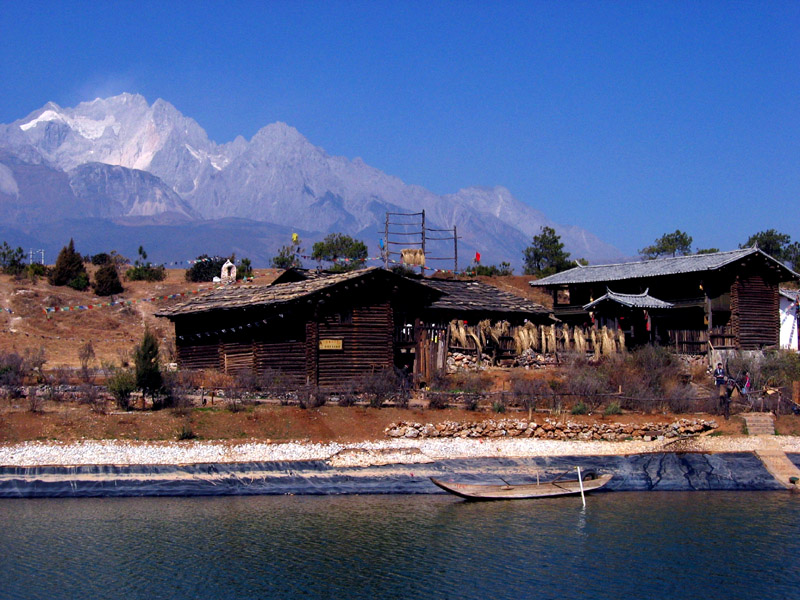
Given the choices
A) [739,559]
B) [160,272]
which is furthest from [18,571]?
[160,272]

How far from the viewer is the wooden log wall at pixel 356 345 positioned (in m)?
39.2

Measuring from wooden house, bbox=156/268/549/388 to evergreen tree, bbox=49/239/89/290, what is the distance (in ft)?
104

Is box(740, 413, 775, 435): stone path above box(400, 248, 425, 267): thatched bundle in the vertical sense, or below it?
below

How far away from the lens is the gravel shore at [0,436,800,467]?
2998 centimetres

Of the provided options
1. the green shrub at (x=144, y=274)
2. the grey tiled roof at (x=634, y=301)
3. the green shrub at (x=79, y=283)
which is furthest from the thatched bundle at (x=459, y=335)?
the green shrub at (x=144, y=274)

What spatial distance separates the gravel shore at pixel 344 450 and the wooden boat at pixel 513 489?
2870mm

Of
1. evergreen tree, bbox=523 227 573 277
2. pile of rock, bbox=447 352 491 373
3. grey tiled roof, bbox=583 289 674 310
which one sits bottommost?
pile of rock, bbox=447 352 491 373

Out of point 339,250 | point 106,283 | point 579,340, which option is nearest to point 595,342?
point 579,340

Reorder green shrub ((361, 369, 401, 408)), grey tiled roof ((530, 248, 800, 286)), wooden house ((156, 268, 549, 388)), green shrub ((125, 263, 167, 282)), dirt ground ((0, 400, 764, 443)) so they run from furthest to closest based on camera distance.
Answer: green shrub ((125, 263, 167, 282)) < grey tiled roof ((530, 248, 800, 286)) < wooden house ((156, 268, 549, 388)) < green shrub ((361, 369, 401, 408)) < dirt ground ((0, 400, 764, 443))

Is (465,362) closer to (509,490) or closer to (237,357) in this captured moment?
(237,357)

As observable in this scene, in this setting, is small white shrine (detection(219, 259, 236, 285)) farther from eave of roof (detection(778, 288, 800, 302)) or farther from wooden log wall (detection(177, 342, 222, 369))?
eave of roof (detection(778, 288, 800, 302))

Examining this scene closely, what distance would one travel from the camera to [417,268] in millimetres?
73250

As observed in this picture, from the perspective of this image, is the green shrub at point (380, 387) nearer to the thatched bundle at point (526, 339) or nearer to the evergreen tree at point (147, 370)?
the evergreen tree at point (147, 370)

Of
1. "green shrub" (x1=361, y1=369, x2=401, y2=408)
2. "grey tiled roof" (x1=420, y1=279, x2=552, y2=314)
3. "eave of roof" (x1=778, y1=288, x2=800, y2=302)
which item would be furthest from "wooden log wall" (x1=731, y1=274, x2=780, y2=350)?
"green shrub" (x1=361, y1=369, x2=401, y2=408)
